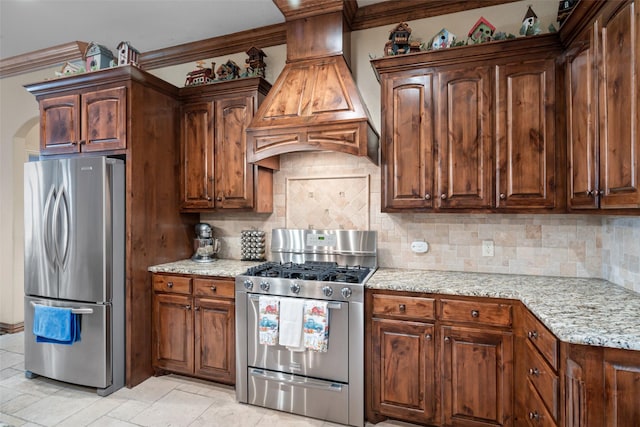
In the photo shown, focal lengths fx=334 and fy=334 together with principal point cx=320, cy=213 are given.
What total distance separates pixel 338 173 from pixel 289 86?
0.82 metres

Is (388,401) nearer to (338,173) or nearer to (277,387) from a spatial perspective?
(277,387)

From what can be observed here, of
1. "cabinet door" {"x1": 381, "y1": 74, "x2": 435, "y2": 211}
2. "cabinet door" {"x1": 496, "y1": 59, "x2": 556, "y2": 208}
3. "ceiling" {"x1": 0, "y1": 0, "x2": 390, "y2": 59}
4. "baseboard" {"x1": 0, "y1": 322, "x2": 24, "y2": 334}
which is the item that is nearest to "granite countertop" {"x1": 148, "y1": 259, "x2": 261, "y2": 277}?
"cabinet door" {"x1": 381, "y1": 74, "x2": 435, "y2": 211}

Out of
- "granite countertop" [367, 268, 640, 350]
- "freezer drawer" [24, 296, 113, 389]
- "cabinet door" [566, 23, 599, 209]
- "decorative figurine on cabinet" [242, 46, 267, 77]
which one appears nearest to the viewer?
"granite countertop" [367, 268, 640, 350]

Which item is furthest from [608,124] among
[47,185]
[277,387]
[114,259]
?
[47,185]

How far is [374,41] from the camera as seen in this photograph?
2.85 meters

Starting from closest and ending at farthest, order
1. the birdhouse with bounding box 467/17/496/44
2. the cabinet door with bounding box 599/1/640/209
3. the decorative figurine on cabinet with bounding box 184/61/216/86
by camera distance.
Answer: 1. the cabinet door with bounding box 599/1/640/209
2. the birdhouse with bounding box 467/17/496/44
3. the decorative figurine on cabinet with bounding box 184/61/216/86

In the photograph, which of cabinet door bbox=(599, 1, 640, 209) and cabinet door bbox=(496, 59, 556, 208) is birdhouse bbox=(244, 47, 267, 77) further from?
cabinet door bbox=(599, 1, 640, 209)

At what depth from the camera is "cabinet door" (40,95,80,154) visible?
2865 mm

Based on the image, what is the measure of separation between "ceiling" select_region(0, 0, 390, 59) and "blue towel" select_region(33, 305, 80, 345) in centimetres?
250

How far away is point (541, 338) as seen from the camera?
160 cm

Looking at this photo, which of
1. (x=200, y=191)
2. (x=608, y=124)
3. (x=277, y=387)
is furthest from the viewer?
(x=200, y=191)

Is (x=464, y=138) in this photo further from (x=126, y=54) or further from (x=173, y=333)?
(x=126, y=54)

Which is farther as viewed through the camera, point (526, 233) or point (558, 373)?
point (526, 233)

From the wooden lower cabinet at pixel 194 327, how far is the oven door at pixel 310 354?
231mm
